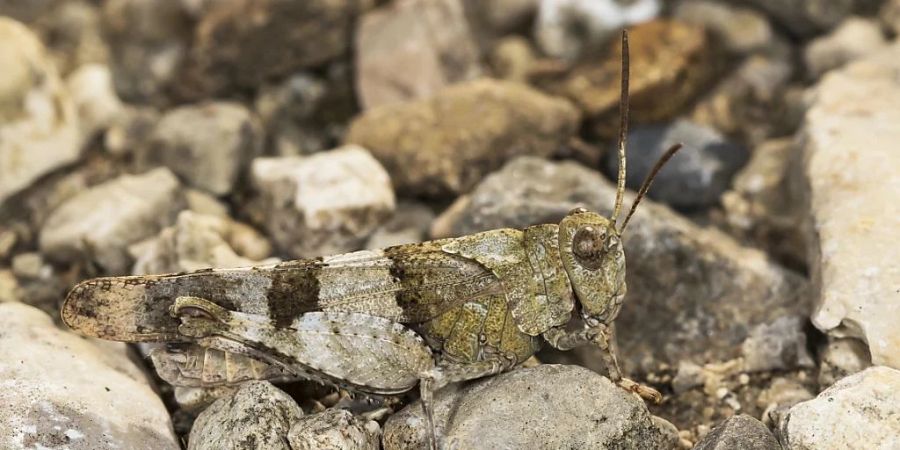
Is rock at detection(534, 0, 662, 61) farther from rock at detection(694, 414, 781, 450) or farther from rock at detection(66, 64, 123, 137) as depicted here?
rock at detection(694, 414, 781, 450)

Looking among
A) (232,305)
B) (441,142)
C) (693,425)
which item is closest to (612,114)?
(441,142)

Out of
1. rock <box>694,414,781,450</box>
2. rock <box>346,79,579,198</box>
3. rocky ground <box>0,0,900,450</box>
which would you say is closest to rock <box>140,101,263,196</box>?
rocky ground <box>0,0,900,450</box>

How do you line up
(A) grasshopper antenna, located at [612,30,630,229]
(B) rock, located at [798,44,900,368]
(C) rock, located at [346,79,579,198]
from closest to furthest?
(A) grasshopper antenna, located at [612,30,630,229] < (B) rock, located at [798,44,900,368] < (C) rock, located at [346,79,579,198]

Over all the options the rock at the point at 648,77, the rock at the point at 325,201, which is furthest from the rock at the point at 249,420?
the rock at the point at 648,77

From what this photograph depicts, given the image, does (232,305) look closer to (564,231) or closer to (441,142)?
(564,231)

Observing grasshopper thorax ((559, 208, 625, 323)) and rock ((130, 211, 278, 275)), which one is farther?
rock ((130, 211, 278, 275))

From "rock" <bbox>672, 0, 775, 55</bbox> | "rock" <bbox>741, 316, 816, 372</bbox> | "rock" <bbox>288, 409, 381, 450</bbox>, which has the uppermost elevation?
"rock" <bbox>672, 0, 775, 55</bbox>

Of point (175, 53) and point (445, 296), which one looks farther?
point (175, 53)
